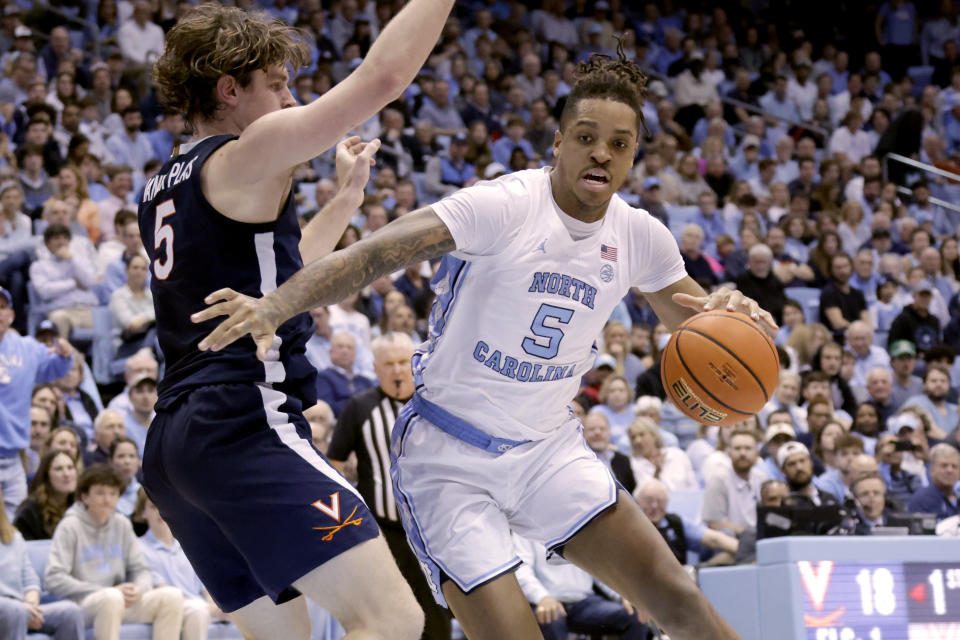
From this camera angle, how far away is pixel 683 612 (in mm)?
3857

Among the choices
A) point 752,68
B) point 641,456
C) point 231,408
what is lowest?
point 641,456

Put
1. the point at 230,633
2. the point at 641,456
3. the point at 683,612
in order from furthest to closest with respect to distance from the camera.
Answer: the point at 641,456
the point at 230,633
the point at 683,612

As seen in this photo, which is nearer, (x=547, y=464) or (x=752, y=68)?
(x=547, y=464)

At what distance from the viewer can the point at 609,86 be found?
12.9ft

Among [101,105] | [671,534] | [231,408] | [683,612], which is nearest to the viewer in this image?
[231,408]

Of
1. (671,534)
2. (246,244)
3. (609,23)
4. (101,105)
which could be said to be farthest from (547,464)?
(609,23)

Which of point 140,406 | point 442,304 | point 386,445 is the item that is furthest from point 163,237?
point 140,406

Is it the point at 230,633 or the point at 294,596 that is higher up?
the point at 294,596

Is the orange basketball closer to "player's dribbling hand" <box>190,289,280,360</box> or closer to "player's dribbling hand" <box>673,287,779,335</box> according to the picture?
"player's dribbling hand" <box>673,287,779,335</box>

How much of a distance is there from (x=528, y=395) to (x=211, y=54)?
1510 millimetres

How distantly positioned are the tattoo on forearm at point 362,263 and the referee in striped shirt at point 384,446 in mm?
3176

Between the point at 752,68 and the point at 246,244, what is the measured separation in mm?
17690

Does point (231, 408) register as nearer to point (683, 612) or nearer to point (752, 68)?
point (683, 612)

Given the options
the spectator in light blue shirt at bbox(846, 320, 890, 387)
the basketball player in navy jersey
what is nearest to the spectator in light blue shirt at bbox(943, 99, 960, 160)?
the spectator in light blue shirt at bbox(846, 320, 890, 387)
